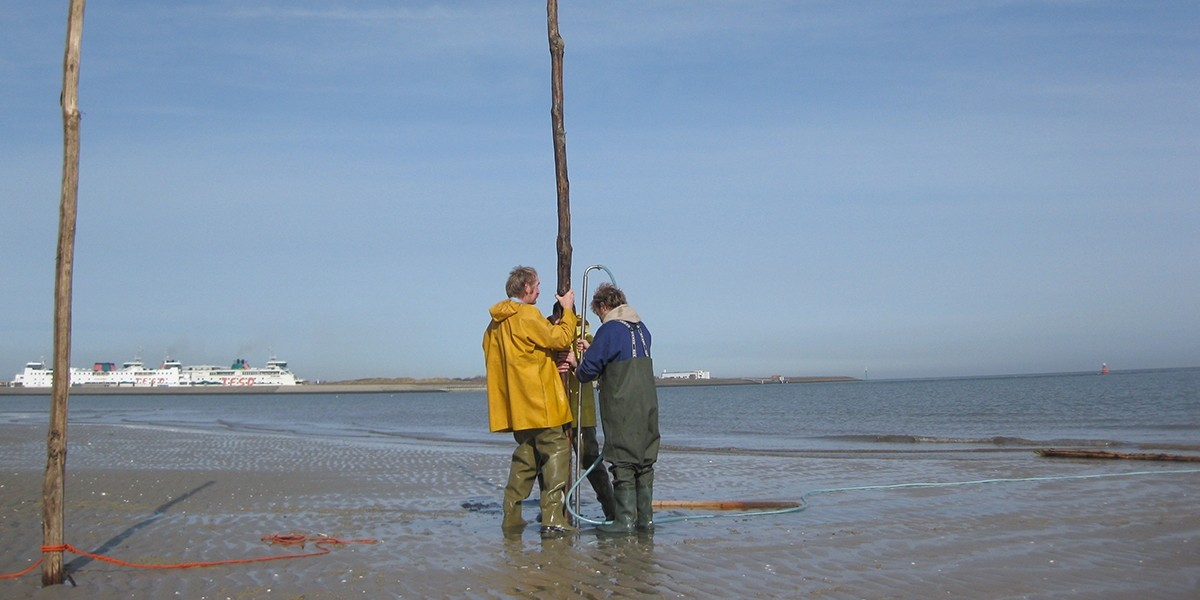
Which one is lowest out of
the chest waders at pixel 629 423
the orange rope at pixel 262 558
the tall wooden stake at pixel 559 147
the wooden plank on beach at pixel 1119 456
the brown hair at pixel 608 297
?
the wooden plank on beach at pixel 1119 456

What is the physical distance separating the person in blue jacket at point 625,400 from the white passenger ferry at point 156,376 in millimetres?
124152

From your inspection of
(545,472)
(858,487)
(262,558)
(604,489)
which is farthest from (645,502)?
(858,487)

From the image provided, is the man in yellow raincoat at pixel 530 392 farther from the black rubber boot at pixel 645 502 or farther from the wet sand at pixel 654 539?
the black rubber boot at pixel 645 502

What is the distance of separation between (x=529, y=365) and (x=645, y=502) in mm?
1375

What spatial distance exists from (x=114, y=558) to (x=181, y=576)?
0.89 m

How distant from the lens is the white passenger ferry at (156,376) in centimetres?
11988

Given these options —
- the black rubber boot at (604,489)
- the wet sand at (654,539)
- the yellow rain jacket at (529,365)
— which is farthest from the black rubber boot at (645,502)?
the yellow rain jacket at (529,365)

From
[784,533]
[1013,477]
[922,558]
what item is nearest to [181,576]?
[784,533]

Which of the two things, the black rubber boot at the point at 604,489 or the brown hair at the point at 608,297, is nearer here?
the brown hair at the point at 608,297

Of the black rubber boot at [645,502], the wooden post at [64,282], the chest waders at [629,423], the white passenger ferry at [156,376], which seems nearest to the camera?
the wooden post at [64,282]

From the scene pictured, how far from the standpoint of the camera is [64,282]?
5453mm

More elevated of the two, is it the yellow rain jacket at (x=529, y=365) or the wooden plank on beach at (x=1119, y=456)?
the yellow rain jacket at (x=529, y=365)

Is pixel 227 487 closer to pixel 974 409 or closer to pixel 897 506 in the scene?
pixel 897 506

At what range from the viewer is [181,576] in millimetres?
5832
